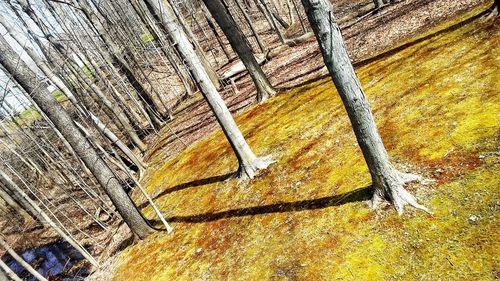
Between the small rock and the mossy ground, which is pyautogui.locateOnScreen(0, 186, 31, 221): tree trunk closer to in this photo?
the mossy ground

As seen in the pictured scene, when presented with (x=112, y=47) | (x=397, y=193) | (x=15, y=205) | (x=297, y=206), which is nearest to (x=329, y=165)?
(x=297, y=206)

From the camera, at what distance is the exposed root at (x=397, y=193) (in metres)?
4.68

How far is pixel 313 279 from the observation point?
4648mm

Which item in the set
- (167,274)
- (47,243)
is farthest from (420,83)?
(47,243)

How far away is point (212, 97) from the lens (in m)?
7.95

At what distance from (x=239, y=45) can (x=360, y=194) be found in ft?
25.1

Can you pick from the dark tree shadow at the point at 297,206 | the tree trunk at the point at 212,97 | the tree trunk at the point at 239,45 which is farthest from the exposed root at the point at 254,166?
the tree trunk at the point at 239,45

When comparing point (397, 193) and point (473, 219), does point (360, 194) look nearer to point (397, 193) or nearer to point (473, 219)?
point (397, 193)

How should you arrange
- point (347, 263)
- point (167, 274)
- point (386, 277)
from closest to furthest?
point (386, 277)
point (347, 263)
point (167, 274)

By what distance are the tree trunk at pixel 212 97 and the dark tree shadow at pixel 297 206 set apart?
4.06 feet

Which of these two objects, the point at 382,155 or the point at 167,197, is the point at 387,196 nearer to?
the point at 382,155

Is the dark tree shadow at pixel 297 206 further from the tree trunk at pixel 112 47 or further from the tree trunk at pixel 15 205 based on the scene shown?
the tree trunk at pixel 15 205

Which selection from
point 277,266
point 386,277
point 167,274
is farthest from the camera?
point 167,274

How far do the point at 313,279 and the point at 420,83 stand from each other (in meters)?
5.25
